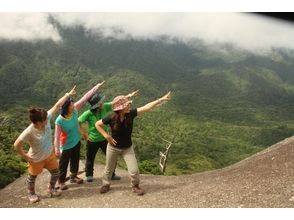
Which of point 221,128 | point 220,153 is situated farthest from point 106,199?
point 221,128

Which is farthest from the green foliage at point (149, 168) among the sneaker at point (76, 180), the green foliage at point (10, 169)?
the sneaker at point (76, 180)

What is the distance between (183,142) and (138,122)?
36.0 m

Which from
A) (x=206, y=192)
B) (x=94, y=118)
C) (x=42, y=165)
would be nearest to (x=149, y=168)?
(x=94, y=118)

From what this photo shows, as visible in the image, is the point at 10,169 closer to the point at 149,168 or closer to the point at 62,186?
the point at 149,168

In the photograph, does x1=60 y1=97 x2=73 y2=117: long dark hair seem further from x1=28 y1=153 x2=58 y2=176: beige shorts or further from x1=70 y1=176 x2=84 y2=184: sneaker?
x1=70 y1=176 x2=84 y2=184: sneaker

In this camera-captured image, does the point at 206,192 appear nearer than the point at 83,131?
Yes

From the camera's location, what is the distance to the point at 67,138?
10242 mm

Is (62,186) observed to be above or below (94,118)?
below

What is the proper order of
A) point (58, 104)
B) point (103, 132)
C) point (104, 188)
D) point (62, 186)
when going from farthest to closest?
1. point (62, 186)
2. point (104, 188)
3. point (58, 104)
4. point (103, 132)

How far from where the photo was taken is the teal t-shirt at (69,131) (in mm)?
9898

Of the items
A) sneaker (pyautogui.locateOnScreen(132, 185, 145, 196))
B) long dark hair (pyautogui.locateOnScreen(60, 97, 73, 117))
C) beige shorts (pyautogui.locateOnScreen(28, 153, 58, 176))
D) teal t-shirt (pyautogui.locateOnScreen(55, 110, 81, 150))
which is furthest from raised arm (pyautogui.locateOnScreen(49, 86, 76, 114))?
sneaker (pyautogui.locateOnScreen(132, 185, 145, 196))

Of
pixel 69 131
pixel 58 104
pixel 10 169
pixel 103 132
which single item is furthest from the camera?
pixel 10 169

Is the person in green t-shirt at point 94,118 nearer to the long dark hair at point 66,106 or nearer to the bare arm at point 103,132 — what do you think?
the long dark hair at point 66,106

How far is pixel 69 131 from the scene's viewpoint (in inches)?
399
